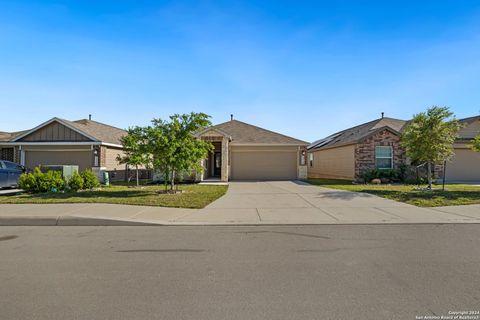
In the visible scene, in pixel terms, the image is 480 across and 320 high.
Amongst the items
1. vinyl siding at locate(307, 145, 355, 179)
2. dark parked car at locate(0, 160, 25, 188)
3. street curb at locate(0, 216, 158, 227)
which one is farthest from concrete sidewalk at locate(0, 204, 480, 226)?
vinyl siding at locate(307, 145, 355, 179)

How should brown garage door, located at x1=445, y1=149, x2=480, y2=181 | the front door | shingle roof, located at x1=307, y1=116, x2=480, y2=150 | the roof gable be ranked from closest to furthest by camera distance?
the roof gable → shingle roof, located at x1=307, y1=116, x2=480, y2=150 → brown garage door, located at x1=445, y1=149, x2=480, y2=181 → the front door

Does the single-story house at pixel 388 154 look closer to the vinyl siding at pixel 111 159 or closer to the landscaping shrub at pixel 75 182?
the landscaping shrub at pixel 75 182

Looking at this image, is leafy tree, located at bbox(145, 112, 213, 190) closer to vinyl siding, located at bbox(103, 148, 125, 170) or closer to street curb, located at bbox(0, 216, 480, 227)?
street curb, located at bbox(0, 216, 480, 227)

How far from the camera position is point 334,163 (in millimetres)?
23281

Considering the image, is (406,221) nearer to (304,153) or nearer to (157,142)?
(157,142)

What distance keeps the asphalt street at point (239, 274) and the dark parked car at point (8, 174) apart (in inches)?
387

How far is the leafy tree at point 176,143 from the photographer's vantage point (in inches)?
474

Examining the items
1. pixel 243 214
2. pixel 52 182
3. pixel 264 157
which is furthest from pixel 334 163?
pixel 52 182

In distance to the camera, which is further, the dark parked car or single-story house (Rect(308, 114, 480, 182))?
single-story house (Rect(308, 114, 480, 182))

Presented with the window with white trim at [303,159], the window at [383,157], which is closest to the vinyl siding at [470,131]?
the window at [383,157]

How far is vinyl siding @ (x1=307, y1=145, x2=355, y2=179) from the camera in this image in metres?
19.9

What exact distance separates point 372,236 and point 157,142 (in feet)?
30.1

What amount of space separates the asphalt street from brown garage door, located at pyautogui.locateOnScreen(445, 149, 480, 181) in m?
16.7

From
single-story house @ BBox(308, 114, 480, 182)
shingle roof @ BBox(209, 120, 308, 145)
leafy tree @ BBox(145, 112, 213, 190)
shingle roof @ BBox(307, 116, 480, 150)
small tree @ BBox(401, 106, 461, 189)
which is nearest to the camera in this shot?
leafy tree @ BBox(145, 112, 213, 190)
